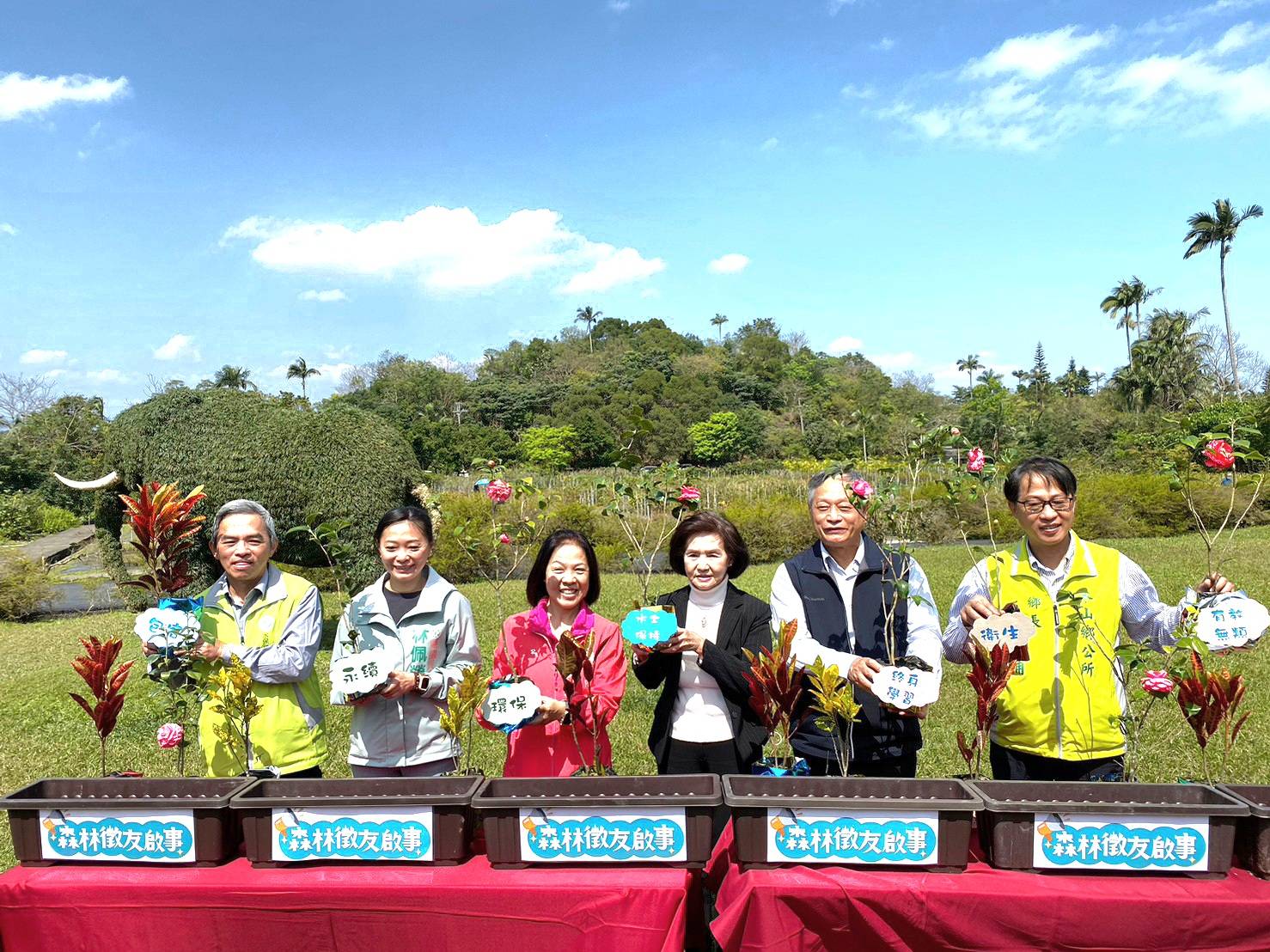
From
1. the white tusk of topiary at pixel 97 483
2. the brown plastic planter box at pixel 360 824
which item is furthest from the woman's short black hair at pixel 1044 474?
the white tusk of topiary at pixel 97 483

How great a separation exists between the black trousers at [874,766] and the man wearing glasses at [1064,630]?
0.29 metres

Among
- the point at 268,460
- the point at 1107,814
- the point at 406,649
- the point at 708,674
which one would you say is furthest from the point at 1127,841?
the point at 268,460

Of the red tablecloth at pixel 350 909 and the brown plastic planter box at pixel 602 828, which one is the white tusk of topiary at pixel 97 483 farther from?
the brown plastic planter box at pixel 602 828

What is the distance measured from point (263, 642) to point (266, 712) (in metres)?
0.20

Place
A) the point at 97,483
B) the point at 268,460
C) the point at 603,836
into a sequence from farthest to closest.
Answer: the point at 97,483
the point at 268,460
the point at 603,836

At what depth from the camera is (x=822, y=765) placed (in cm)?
234

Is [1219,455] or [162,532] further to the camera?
[162,532]

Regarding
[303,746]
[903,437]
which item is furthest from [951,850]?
[303,746]

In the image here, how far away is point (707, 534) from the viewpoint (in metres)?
2.34

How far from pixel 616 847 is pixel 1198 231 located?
117 feet

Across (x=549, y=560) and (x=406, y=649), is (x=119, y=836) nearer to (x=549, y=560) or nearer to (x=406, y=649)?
(x=406, y=649)

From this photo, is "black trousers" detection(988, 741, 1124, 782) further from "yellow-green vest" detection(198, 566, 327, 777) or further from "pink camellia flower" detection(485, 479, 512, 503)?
"yellow-green vest" detection(198, 566, 327, 777)

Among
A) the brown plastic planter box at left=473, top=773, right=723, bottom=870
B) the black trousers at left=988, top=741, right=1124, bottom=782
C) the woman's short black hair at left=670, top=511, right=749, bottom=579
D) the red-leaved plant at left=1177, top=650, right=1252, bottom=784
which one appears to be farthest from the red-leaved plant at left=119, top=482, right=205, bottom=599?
the red-leaved plant at left=1177, top=650, right=1252, bottom=784

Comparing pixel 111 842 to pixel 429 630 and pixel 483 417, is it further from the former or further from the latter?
pixel 483 417
